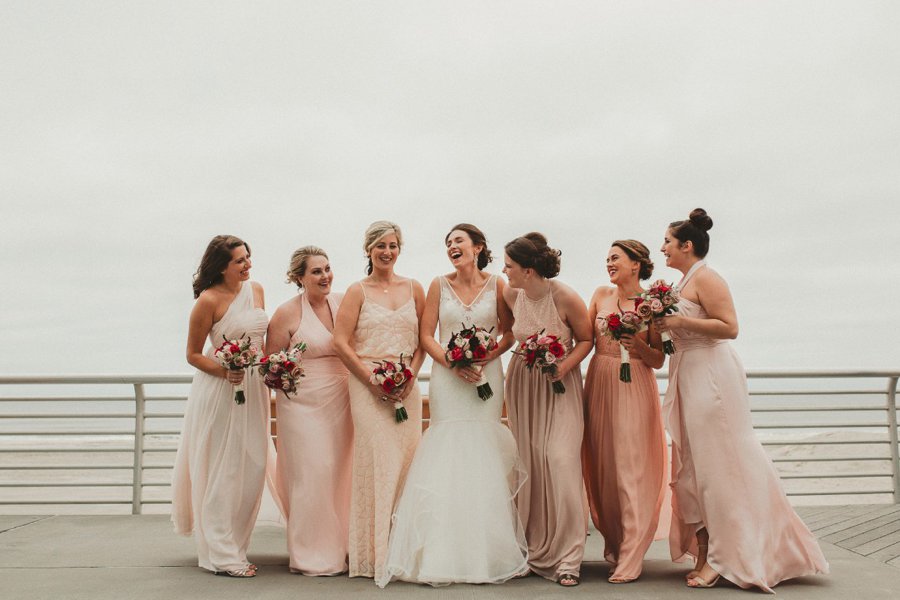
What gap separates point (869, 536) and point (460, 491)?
386cm

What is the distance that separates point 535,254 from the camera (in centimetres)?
540

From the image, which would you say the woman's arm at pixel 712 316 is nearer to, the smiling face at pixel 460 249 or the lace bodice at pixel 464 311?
the lace bodice at pixel 464 311

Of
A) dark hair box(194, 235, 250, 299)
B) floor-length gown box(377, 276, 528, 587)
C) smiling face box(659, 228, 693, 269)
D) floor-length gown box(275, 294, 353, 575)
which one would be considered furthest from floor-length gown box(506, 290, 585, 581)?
dark hair box(194, 235, 250, 299)

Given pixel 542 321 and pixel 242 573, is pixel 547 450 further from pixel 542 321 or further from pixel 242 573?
pixel 242 573

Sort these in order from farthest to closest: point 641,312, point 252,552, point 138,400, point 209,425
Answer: point 138,400, point 252,552, point 209,425, point 641,312

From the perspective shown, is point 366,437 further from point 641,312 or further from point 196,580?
point 641,312

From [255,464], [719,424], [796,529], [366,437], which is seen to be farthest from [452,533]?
[796,529]

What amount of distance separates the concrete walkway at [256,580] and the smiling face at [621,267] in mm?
2046

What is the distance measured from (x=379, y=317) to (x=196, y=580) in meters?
2.18

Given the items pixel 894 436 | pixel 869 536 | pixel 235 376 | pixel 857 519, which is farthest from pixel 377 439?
pixel 894 436

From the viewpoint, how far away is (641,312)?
4.92m

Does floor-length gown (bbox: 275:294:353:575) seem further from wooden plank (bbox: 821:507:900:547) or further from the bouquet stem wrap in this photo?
wooden plank (bbox: 821:507:900:547)

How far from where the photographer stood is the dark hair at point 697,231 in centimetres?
522

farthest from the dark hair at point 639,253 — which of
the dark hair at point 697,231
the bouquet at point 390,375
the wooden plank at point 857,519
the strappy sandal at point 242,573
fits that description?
the strappy sandal at point 242,573
